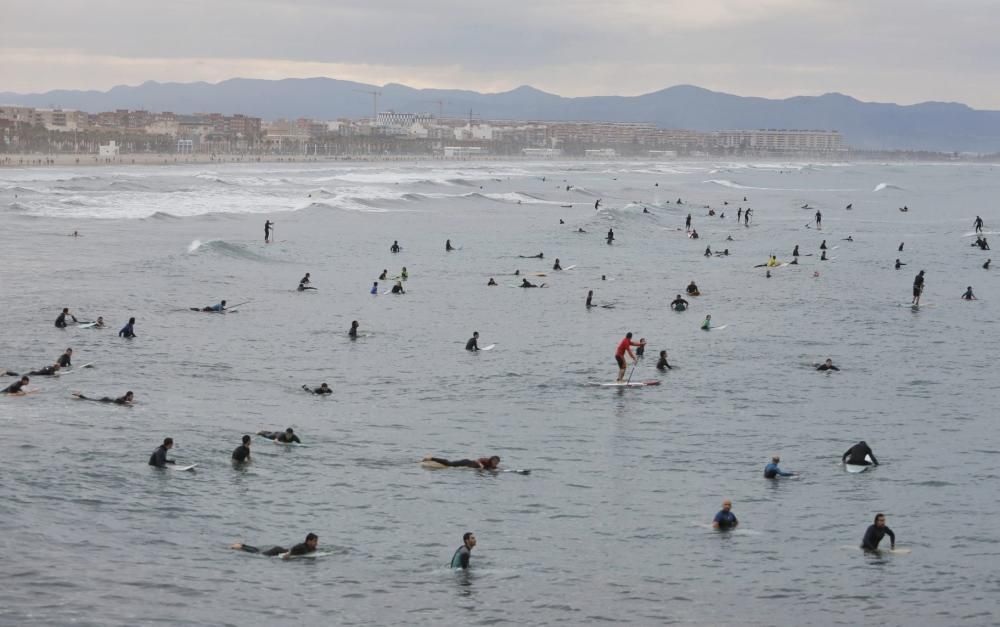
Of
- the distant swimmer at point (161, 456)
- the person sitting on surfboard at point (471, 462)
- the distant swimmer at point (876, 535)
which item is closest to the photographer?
the distant swimmer at point (876, 535)

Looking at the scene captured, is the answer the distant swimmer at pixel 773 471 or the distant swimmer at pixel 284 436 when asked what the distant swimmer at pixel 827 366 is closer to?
the distant swimmer at pixel 773 471

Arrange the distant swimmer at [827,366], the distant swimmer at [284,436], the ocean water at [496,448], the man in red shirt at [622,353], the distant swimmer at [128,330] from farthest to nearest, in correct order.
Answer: the distant swimmer at [128,330], the distant swimmer at [827,366], the man in red shirt at [622,353], the distant swimmer at [284,436], the ocean water at [496,448]

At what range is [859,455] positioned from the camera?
22.9 meters

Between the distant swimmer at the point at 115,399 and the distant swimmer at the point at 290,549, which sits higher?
the distant swimmer at the point at 115,399

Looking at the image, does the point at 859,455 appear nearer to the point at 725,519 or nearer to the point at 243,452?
the point at 725,519

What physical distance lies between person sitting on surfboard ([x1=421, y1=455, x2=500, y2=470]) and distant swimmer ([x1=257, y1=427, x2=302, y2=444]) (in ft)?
8.97

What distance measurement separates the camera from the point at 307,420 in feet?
84.6

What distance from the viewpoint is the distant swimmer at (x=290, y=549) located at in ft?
57.9

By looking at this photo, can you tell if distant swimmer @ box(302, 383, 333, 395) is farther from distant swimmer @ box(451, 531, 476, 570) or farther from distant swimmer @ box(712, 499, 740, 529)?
distant swimmer @ box(712, 499, 740, 529)

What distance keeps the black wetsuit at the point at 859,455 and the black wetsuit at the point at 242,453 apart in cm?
1157

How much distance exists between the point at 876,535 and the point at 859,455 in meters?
4.61

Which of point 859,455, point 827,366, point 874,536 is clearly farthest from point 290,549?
point 827,366

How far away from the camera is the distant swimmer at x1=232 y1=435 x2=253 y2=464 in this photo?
22.0 meters

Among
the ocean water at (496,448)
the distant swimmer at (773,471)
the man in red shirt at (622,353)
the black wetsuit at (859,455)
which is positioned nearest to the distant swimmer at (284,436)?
the ocean water at (496,448)
